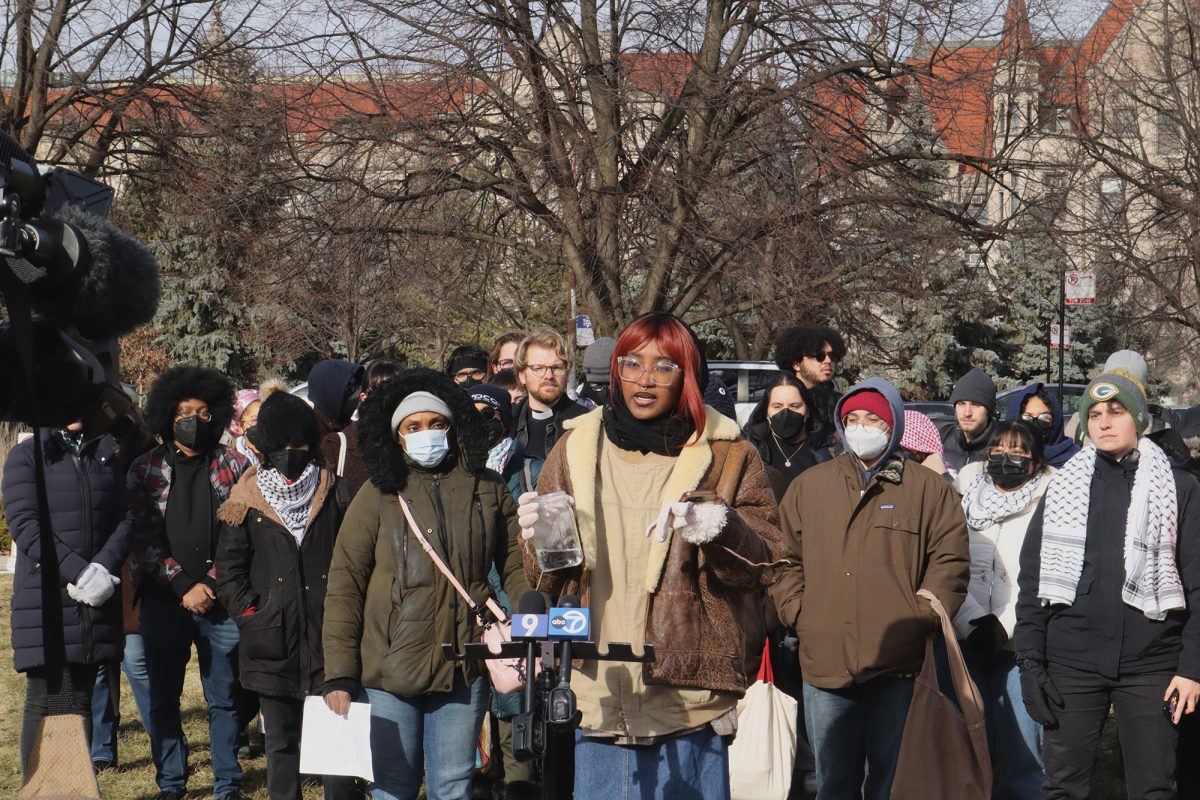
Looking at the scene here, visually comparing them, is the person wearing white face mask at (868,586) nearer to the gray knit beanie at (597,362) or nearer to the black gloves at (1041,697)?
the black gloves at (1041,697)

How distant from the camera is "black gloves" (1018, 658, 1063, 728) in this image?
5.93 metres

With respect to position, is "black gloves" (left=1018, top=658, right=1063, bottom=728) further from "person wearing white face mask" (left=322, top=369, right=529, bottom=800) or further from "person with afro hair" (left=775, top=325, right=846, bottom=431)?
"person with afro hair" (left=775, top=325, right=846, bottom=431)

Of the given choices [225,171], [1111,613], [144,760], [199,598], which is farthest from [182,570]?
[225,171]

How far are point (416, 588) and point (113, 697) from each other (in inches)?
136

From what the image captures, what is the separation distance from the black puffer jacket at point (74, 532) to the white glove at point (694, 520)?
13.3 feet

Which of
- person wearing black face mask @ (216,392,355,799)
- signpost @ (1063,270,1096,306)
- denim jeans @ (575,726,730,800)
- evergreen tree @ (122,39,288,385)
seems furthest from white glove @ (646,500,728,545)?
signpost @ (1063,270,1096,306)

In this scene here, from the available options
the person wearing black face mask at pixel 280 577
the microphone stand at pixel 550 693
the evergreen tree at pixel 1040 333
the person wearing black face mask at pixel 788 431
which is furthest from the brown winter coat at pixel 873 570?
the evergreen tree at pixel 1040 333

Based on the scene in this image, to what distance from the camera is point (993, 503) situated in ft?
23.7

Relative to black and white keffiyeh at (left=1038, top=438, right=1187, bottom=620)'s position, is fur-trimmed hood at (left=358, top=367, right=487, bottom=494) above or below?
above

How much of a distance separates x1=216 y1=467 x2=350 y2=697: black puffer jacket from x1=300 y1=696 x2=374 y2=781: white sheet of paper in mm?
1191

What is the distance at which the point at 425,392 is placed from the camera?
5.84m

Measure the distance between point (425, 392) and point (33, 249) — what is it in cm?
312

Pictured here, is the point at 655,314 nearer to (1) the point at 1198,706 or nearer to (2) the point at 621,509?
(2) the point at 621,509

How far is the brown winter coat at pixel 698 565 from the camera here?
4117mm
